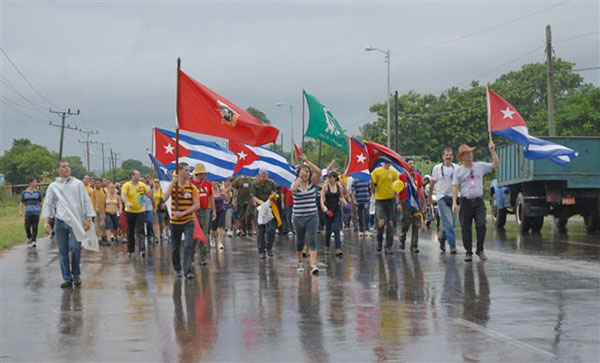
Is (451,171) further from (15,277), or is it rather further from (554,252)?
(15,277)

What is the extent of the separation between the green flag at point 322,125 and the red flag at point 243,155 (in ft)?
10.3

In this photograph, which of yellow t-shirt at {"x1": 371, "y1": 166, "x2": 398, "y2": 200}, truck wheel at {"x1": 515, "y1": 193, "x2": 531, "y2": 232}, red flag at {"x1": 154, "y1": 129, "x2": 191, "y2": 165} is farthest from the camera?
truck wheel at {"x1": 515, "y1": 193, "x2": 531, "y2": 232}

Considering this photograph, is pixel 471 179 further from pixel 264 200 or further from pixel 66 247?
pixel 66 247

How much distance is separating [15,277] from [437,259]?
21.7 ft

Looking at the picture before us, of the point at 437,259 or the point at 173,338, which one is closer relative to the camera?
the point at 173,338

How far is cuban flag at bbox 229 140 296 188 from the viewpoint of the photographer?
17.5 metres

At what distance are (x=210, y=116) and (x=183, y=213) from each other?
56.4 inches

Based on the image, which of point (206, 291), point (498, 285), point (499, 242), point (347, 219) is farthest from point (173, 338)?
point (347, 219)

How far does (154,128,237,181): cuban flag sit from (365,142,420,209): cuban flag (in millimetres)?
3363

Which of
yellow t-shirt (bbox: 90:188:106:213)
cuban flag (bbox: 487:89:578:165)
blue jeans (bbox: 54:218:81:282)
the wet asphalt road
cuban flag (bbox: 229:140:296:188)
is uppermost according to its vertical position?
cuban flag (bbox: 487:89:578:165)

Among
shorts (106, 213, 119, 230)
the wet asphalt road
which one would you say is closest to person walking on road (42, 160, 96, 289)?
the wet asphalt road

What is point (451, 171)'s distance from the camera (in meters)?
15.3

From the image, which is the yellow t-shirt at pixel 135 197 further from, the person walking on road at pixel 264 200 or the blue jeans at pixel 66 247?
the blue jeans at pixel 66 247

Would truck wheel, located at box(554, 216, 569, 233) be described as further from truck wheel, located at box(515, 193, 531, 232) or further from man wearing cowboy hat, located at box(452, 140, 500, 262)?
man wearing cowboy hat, located at box(452, 140, 500, 262)
